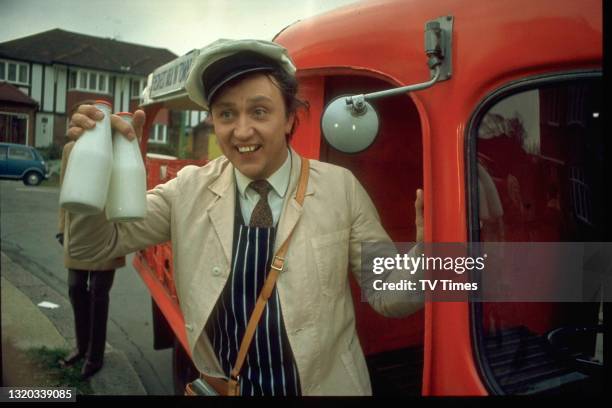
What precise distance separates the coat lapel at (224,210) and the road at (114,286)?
668 mm

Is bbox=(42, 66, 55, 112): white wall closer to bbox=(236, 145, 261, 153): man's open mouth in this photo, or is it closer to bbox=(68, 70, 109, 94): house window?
bbox=(68, 70, 109, 94): house window

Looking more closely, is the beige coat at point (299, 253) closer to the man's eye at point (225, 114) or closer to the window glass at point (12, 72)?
the man's eye at point (225, 114)

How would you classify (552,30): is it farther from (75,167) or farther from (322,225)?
(75,167)

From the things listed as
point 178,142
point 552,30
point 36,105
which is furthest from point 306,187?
point 178,142

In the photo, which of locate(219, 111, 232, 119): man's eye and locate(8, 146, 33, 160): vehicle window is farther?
locate(8, 146, 33, 160): vehicle window

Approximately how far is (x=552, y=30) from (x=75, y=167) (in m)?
1.17

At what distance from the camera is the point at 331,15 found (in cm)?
179

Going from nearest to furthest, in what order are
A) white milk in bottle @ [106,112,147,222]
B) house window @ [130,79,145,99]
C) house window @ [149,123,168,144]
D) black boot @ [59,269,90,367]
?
1. white milk in bottle @ [106,112,147,222]
2. house window @ [130,79,145,99]
3. black boot @ [59,269,90,367]
4. house window @ [149,123,168,144]

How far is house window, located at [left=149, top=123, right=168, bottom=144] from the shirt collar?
1931 millimetres

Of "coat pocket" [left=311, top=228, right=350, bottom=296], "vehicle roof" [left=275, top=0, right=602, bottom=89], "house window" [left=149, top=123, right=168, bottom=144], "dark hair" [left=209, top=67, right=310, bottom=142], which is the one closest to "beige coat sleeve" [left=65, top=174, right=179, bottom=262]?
"dark hair" [left=209, top=67, right=310, bottom=142]

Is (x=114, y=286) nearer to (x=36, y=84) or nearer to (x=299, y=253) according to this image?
(x=36, y=84)

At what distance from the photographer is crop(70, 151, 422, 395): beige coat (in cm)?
142

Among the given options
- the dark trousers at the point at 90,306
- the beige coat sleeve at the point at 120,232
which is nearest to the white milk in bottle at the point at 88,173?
the beige coat sleeve at the point at 120,232

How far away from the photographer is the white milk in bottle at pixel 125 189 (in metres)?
1.24
